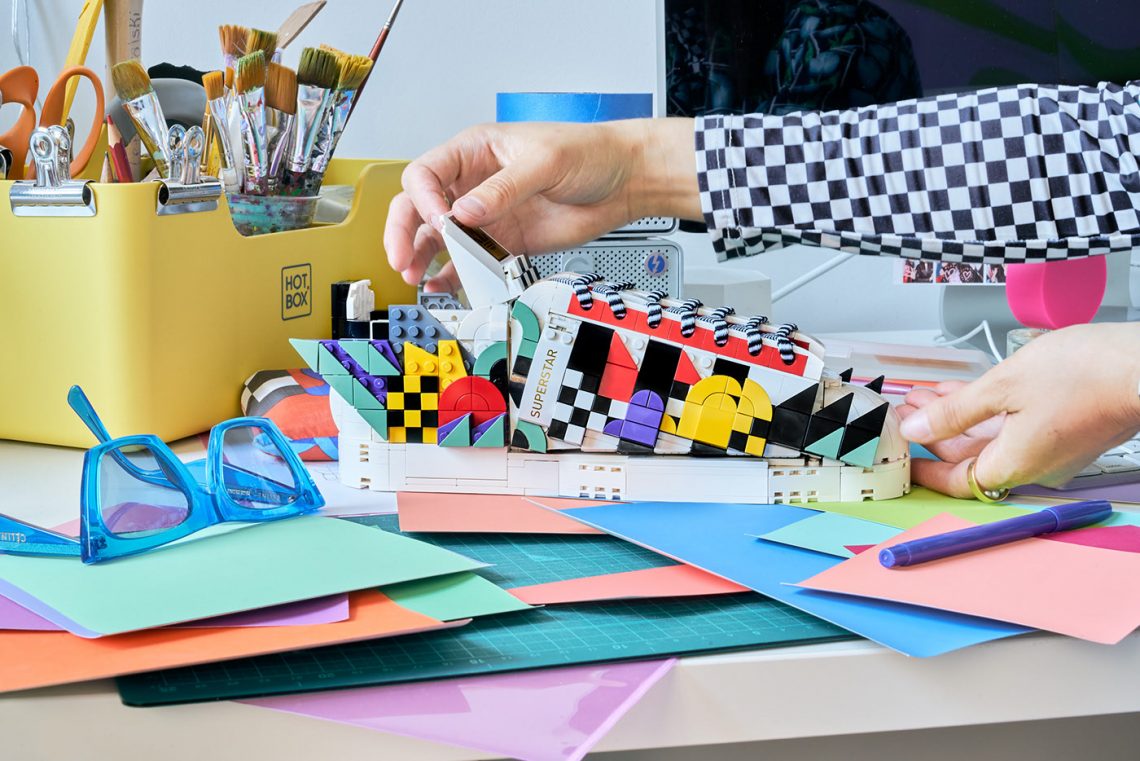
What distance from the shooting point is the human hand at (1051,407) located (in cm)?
52

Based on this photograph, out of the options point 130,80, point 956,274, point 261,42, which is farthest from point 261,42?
Result: point 956,274

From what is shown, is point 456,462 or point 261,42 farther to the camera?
point 261,42

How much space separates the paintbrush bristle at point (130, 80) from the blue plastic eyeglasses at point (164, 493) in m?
0.26

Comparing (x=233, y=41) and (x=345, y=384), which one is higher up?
(x=233, y=41)

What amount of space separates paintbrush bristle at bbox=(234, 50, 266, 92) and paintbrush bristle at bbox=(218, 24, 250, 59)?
34 mm

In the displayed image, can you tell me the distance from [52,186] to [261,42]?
182mm

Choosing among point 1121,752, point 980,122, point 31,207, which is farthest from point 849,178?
point 31,207

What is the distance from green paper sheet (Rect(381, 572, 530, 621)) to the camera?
0.42 metres

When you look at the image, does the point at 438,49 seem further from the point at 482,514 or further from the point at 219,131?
the point at 482,514

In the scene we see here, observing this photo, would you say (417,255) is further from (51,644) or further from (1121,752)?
(1121,752)

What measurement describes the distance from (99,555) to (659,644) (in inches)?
9.3

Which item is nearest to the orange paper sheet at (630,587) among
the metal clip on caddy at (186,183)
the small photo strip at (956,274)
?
the metal clip on caddy at (186,183)

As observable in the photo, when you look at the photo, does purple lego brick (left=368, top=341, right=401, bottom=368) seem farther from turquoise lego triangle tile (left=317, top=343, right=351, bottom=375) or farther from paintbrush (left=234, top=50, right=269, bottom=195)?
paintbrush (left=234, top=50, right=269, bottom=195)

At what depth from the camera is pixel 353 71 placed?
2.56 feet
